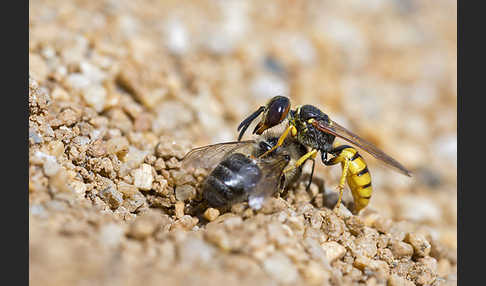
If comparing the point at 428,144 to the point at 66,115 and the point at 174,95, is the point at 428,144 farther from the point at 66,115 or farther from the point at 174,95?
the point at 66,115

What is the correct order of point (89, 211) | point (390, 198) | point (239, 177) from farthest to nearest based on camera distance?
1. point (390, 198)
2. point (239, 177)
3. point (89, 211)

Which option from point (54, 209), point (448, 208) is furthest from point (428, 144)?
point (54, 209)

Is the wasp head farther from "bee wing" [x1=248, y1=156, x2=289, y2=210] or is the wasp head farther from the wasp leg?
"bee wing" [x1=248, y1=156, x2=289, y2=210]

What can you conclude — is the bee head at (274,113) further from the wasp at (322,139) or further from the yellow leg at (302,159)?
the yellow leg at (302,159)

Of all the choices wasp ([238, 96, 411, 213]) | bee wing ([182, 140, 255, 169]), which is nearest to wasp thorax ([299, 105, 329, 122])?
wasp ([238, 96, 411, 213])

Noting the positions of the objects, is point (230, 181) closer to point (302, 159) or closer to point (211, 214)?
point (211, 214)

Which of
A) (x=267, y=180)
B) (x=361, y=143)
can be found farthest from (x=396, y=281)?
(x=361, y=143)
